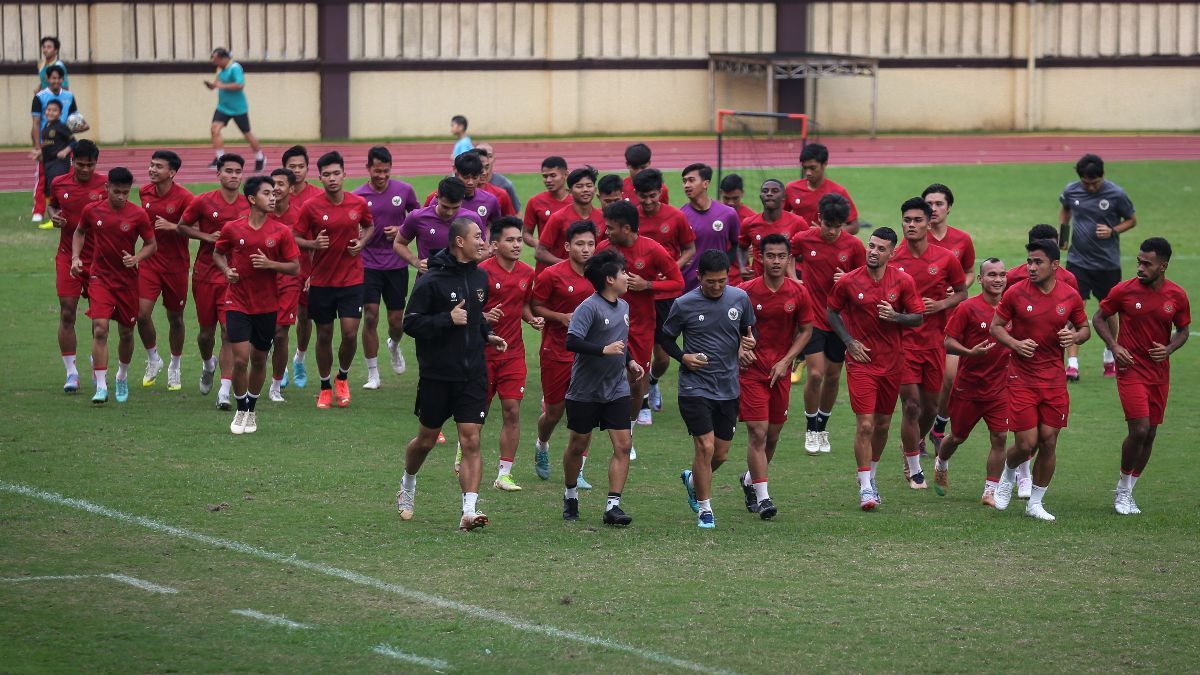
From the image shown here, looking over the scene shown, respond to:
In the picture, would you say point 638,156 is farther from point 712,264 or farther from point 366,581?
point 366,581

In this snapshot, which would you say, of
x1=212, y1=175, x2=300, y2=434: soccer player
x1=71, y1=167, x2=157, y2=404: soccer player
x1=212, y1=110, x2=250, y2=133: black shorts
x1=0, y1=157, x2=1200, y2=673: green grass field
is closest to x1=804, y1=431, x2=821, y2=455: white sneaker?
x1=0, y1=157, x2=1200, y2=673: green grass field

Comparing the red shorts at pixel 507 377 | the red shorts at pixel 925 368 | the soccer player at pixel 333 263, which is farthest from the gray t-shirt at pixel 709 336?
the soccer player at pixel 333 263

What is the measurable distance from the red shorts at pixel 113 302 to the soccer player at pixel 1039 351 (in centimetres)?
792

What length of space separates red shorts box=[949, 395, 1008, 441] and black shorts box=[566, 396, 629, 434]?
274cm

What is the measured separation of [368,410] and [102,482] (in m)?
3.63

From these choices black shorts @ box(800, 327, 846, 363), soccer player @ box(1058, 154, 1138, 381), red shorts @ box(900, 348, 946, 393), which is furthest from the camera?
soccer player @ box(1058, 154, 1138, 381)

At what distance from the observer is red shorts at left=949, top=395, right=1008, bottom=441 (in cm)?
1196

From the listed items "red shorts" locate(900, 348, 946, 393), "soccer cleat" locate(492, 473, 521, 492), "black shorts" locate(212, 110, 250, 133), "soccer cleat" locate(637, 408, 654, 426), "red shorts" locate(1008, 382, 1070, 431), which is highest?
"black shorts" locate(212, 110, 250, 133)

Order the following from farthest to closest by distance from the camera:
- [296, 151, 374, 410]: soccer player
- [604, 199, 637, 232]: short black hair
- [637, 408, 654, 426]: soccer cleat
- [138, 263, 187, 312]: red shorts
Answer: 1. [138, 263, 187, 312]: red shorts
2. [296, 151, 374, 410]: soccer player
3. [637, 408, 654, 426]: soccer cleat
4. [604, 199, 637, 232]: short black hair

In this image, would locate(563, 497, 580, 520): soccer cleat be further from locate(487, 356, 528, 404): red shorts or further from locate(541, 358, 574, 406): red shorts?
locate(541, 358, 574, 406): red shorts

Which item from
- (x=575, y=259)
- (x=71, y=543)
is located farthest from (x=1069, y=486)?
(x=71, y=543)

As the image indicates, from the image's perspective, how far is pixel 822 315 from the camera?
13.9 meters

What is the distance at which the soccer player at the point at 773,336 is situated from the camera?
11.4 metres

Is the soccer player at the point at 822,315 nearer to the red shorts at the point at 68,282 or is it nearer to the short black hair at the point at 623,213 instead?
→ the short black hair at the point at 623,213
